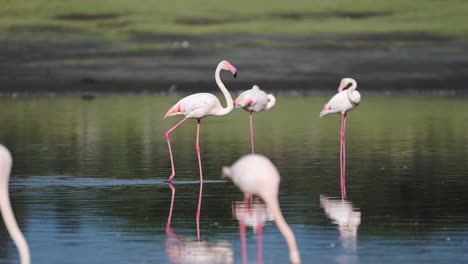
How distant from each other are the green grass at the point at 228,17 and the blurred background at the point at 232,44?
0.05m

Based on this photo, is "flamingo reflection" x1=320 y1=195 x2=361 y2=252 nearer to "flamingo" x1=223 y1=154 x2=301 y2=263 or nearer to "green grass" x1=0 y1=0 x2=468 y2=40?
"flamingo" x1=223 y1=154 x2=301 y2=263

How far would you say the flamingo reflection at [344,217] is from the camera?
36.1 feet

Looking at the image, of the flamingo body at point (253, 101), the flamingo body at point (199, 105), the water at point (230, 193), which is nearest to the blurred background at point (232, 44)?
the water at point (230, 193)

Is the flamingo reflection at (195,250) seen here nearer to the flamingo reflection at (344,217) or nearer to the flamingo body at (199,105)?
the flamingo reflection at (344,217)

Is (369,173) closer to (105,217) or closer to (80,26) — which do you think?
(105,217)

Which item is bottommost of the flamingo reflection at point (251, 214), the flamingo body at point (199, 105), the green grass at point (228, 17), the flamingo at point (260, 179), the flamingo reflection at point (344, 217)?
the flamingo reflection at point (344, 217)

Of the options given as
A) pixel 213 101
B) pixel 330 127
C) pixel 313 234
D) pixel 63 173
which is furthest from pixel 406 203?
pixel 330 127

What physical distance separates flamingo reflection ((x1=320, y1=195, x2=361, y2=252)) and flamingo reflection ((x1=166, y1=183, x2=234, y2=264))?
3.60ft

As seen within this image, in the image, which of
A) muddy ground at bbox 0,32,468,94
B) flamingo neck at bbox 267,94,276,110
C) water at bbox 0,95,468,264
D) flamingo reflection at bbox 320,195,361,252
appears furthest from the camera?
muddy ground at bbox 0,32,468,94

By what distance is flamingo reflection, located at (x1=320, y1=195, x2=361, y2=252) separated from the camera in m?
11.0

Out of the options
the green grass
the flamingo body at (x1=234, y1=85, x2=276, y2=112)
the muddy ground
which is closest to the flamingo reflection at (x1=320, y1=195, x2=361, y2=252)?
the flamingo body at (x1=234, y1=85, x2=276, y2=112)

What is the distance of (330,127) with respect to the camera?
2688cm

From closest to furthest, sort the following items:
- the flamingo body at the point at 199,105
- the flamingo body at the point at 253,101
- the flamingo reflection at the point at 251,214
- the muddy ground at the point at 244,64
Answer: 1. the flamingo reflection at the point at 251,214
2. the flamingo body at the point at 199,105
3. the flamingo body at the point at 253,101
4. the muddy ground at the point at 244,64

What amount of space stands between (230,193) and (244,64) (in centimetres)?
2892
